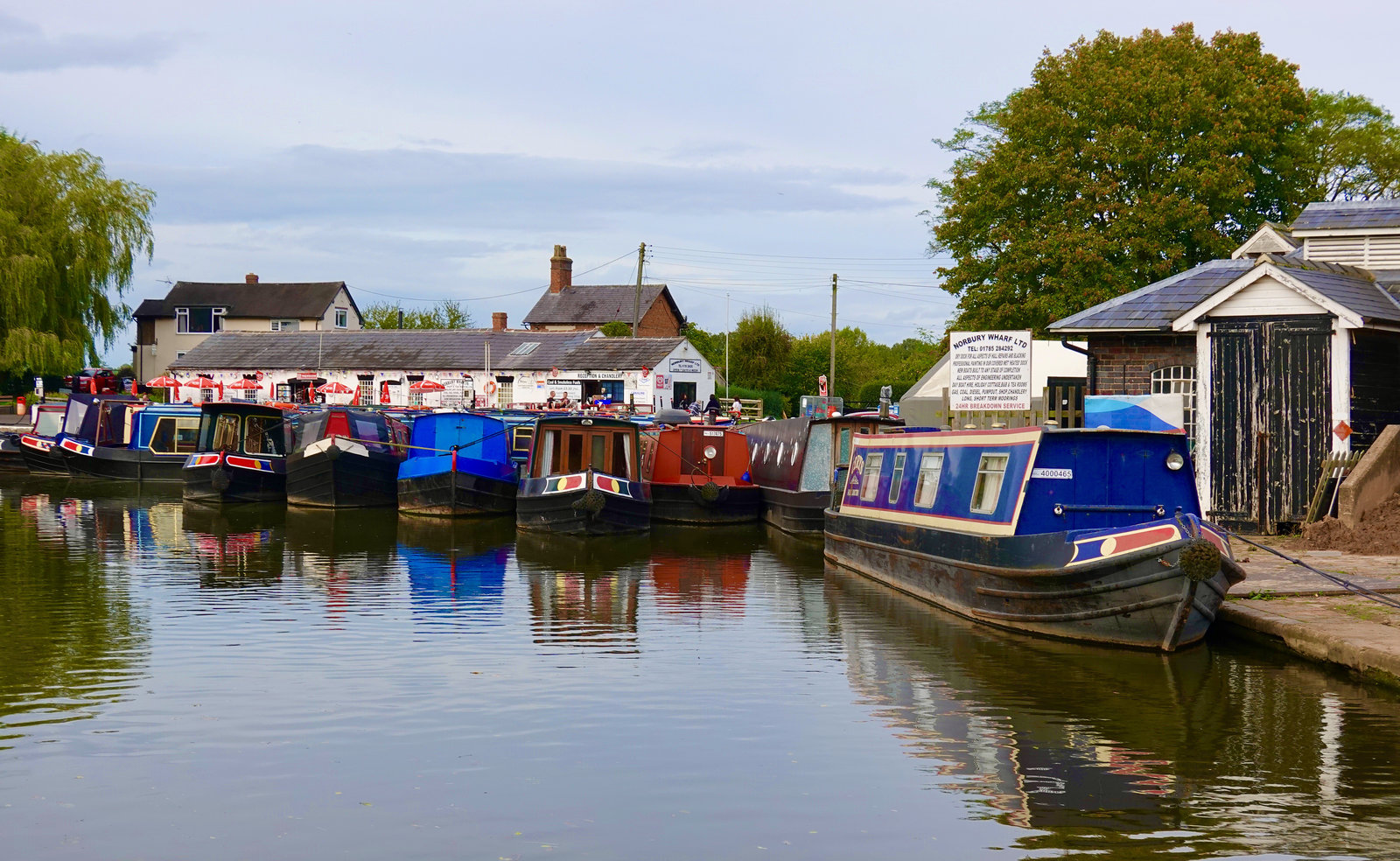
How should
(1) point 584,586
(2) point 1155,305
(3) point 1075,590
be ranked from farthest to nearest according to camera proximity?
(2) point 1155,305 → (1) point 584,586 → (3) point 1075,590

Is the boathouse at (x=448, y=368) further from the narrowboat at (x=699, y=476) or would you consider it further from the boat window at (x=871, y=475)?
the boat window at (x=871, y=475)

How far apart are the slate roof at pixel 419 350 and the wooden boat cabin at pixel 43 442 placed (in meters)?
15.5

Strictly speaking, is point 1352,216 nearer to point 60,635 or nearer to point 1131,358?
point 1131,358

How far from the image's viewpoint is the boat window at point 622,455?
24.2 metres

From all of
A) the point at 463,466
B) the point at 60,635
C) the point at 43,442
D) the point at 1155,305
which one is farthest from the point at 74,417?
the point at 1155,305

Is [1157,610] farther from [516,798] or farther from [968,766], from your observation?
[516,798]

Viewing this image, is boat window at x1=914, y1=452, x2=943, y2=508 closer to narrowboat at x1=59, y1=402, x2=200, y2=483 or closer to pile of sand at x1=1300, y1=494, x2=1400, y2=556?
pile of sand at x1=1300, y1=494, x2=1400, y2=556

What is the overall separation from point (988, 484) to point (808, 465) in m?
11.3

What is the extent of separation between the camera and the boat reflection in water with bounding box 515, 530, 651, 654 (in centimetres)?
1324

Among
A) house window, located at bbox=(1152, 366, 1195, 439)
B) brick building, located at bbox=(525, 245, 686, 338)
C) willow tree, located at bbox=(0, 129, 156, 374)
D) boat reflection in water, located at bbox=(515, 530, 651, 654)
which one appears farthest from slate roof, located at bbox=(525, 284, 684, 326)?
house window, located at bbox=(1152, 366, 1195, 439)

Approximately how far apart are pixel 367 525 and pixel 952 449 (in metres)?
14.1

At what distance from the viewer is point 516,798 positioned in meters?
7.52

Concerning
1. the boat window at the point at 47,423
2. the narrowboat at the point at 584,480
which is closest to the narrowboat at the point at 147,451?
the boat window at the point at 47,423

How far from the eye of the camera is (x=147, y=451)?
3491cm
